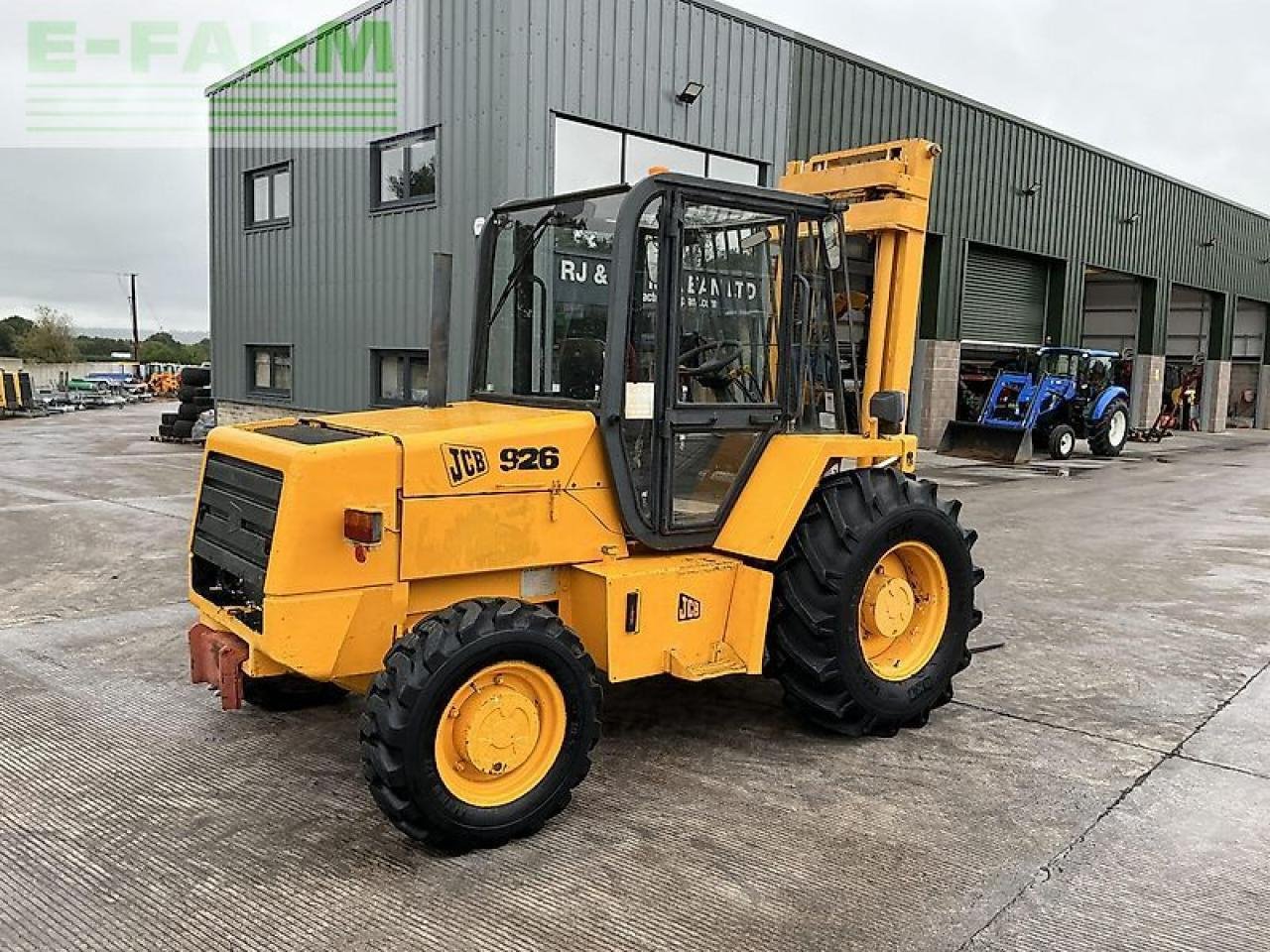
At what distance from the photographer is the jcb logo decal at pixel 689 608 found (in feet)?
14.0

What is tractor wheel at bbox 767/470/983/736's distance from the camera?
175 inches

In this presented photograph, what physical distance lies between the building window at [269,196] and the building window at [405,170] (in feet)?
9.60

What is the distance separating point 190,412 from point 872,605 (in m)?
18.5

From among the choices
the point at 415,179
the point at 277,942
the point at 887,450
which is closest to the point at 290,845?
the point at 277,942

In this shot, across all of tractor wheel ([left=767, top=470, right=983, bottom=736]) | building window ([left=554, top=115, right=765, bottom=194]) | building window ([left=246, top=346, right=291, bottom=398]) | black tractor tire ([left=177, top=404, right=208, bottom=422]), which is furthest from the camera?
black tractor tire ([left=177, top=404, right=208, bottom=422])

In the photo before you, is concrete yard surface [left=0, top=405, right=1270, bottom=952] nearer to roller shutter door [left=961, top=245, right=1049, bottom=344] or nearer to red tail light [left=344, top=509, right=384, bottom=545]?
red tail light [left=344, top=509, right=384, bottom=545]

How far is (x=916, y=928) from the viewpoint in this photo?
3.17 meters

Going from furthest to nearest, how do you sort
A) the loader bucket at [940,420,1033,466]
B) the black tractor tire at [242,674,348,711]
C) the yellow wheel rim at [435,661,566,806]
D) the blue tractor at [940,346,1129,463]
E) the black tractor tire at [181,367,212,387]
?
the black tractor tire at [181,367,212,387] < the blue tractor at [940,346,1129,463] < the loader bucket at [940,420,1033,466] < the black tractor tire at [242,674,348,711] < the yellow wheel rim at [435,661,566,806]

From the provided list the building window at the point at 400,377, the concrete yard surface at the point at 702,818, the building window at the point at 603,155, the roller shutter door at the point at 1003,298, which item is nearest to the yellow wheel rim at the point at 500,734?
the concrete yard surface at the point at 702,818

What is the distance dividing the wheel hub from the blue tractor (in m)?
16.0

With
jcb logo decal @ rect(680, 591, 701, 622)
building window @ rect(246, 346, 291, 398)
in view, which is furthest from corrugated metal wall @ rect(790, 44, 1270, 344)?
jcb logo decal @ rect(680, 591, 701, 622)

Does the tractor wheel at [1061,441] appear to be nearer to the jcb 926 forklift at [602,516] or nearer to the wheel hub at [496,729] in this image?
the jcb 926 forklift at [602,516]

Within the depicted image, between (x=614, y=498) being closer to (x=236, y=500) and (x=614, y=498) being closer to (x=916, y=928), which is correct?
(x=236, y=500)

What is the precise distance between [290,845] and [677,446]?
2.06 meters
